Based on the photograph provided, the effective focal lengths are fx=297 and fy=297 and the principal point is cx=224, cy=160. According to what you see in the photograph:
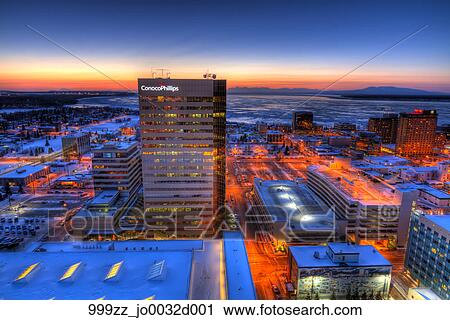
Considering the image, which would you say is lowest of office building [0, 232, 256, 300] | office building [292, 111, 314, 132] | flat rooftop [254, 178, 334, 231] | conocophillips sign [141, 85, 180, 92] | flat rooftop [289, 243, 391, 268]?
flat rooftop [289, 243, 391, 268]

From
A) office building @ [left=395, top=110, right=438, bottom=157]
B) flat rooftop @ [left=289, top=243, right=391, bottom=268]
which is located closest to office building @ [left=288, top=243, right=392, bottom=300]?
flat rooftop @ [left=289, top=243, right=391, bottom=268]

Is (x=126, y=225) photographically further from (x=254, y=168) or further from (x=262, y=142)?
(x=262, y=142)

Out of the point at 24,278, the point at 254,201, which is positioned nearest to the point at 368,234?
the point at 254,201

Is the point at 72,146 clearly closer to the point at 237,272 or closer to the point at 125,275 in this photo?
the point at 125,275

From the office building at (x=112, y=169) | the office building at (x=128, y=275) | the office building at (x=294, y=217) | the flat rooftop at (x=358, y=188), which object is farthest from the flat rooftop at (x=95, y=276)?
the office building at (x=112, y=169)

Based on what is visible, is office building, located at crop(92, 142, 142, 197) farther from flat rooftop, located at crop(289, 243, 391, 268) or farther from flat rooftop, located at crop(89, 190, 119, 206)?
flat rooftop, located at crop(289, 243, 391, 268)

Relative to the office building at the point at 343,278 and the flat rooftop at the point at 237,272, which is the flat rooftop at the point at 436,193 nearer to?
the office building at the point at 343,278

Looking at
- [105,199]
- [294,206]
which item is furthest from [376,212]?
[105,199]
